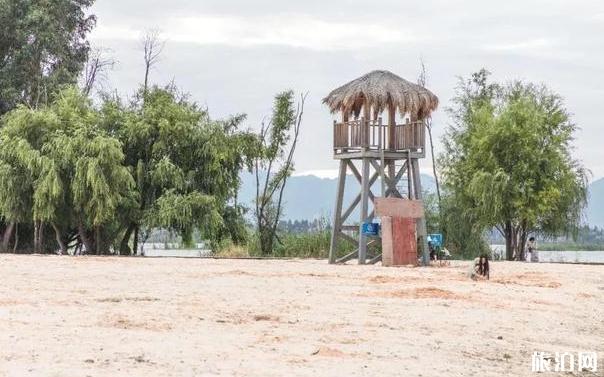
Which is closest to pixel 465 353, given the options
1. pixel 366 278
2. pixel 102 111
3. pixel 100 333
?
pixel 100 333

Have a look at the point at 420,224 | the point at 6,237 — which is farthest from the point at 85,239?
the point at 420,224

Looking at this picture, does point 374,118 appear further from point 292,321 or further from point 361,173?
point 292,321

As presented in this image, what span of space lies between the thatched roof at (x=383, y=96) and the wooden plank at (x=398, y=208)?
2.91 metres

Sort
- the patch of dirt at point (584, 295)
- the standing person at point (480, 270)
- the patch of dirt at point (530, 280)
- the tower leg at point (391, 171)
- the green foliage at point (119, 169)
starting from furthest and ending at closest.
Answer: the green foliage at point (119, 169), the tower leg at point (391, 171), the standing person at point (480, 270), the patch of dirt at point (530, 280), the patch of dirt at point (584, 295)

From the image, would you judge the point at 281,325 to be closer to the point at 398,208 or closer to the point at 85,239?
the point at 398,208

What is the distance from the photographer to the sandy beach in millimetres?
9672

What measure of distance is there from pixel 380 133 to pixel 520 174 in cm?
1124

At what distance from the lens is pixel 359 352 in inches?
424

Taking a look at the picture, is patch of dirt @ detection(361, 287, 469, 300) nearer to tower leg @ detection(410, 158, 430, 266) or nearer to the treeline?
tower leg @ detection(410, 158, 430, 266)

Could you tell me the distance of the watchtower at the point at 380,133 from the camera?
2927 centimetres

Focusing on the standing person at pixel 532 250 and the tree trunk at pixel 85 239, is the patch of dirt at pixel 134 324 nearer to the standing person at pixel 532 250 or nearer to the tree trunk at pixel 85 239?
the tree trunk at pixel 85 239

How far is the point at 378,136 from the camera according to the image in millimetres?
29234

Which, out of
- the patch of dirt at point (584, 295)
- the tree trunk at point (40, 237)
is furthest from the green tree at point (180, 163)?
the patch of dirt at point (584, 295)

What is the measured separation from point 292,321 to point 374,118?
56.6 ft
